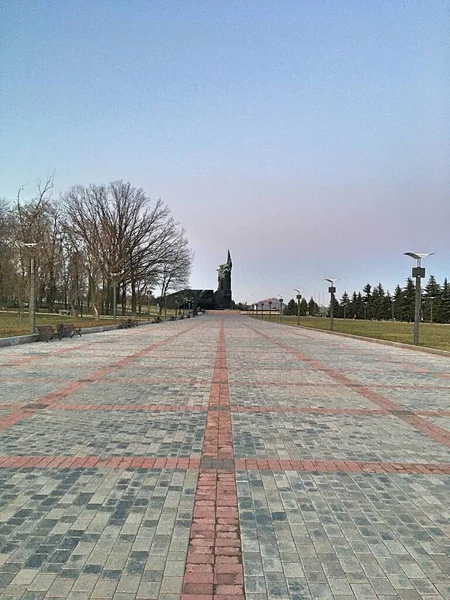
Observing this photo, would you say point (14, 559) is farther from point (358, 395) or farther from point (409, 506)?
point (358, 395)

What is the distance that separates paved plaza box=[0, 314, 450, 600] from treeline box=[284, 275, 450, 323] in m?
69.5

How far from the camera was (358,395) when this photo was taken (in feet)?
27.7

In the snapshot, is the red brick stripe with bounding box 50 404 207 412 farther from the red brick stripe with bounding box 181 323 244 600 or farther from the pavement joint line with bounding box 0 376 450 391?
the pavement joint line with bounding box 0 376 450 391

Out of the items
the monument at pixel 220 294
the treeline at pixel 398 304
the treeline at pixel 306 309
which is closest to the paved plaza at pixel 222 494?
the treeline at pixel 398 304

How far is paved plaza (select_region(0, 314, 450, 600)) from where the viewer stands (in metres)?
2.68

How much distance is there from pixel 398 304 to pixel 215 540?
87680 mm

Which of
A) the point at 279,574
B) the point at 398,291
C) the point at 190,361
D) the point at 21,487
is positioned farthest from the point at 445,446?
the point at 398,291

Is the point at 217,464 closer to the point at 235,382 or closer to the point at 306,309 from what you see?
the point at 235,382

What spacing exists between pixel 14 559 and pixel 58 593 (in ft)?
1.68

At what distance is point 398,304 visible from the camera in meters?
85.1

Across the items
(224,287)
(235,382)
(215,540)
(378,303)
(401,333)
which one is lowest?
(215,540)

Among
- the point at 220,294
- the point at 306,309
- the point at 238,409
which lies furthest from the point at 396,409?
the point at 306,309

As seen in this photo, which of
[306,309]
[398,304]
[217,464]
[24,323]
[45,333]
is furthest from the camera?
[306,309]

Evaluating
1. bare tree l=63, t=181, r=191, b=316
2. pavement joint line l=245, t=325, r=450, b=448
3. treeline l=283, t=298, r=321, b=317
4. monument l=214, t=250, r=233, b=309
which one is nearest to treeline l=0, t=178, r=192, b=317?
bare tree l=63, t=181, r=191, b=316
